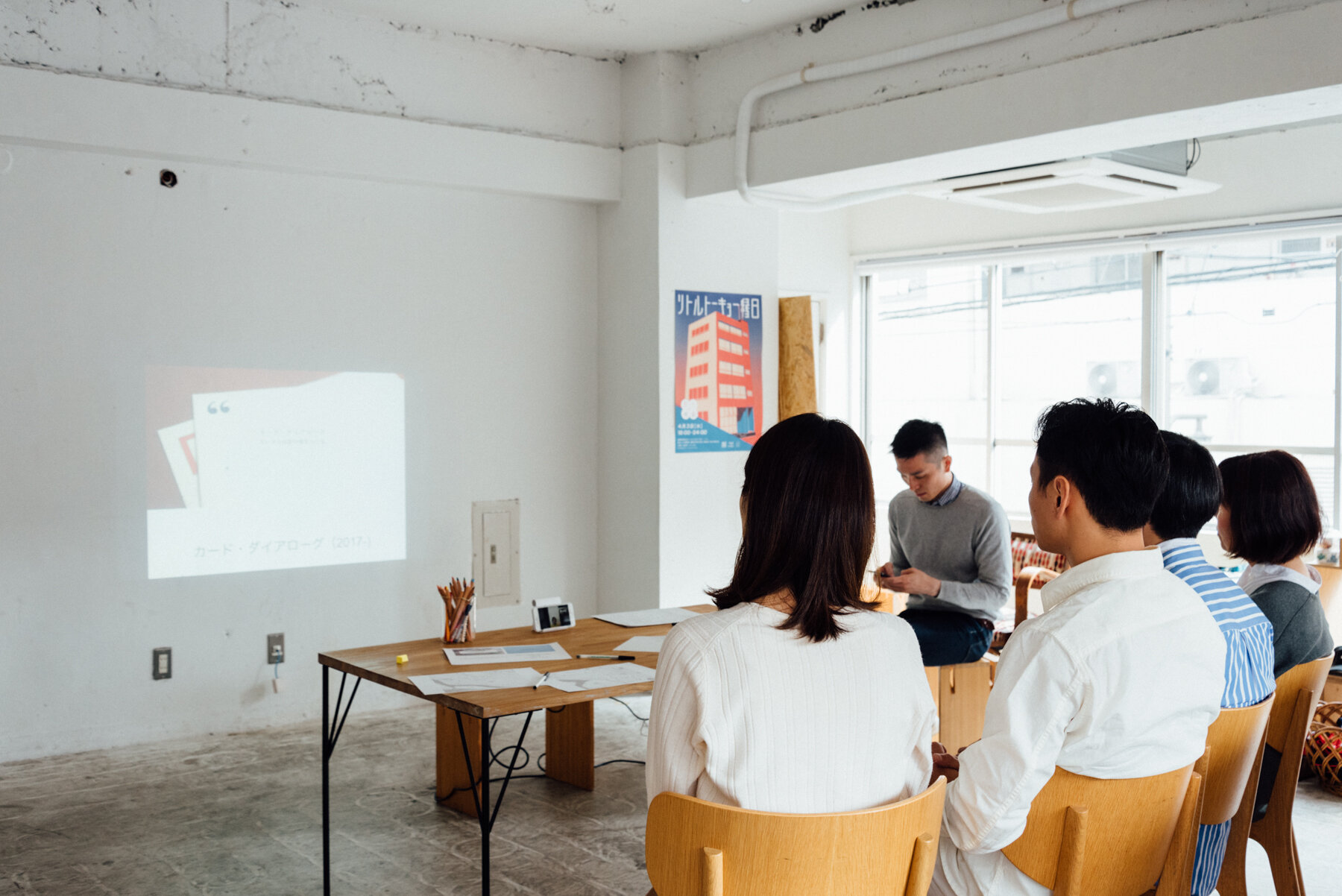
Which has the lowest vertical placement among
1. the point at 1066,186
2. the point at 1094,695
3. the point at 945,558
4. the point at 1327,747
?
the point at 1327,747

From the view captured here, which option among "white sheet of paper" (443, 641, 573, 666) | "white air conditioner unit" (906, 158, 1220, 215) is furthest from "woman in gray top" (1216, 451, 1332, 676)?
"white air conditioner unit" (906, 158, 1220, 215)

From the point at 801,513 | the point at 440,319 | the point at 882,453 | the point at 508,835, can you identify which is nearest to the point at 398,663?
the point at 508,835

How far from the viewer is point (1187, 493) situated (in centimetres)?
239

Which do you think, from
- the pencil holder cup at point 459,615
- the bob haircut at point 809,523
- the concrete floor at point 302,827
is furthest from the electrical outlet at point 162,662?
the bob haircut at point 809,523

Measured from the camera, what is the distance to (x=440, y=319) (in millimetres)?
5363

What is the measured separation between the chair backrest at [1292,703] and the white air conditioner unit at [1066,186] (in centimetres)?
295

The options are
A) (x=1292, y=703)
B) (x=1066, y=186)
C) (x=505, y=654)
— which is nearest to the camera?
(x=1292, y=703)

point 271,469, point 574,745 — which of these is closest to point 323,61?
point 271,469

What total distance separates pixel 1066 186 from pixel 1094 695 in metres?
4.18

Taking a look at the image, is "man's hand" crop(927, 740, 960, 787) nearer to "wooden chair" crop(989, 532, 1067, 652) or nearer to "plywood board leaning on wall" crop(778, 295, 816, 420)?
"wooden chair" crop(989, 532, 1067, 652)

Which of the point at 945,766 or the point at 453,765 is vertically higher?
the point at 945,766

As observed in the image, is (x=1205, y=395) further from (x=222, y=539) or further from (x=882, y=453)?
(x=222, y=539)

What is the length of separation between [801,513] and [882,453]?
635 cm

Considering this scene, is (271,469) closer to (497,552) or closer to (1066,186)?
(497,552)
